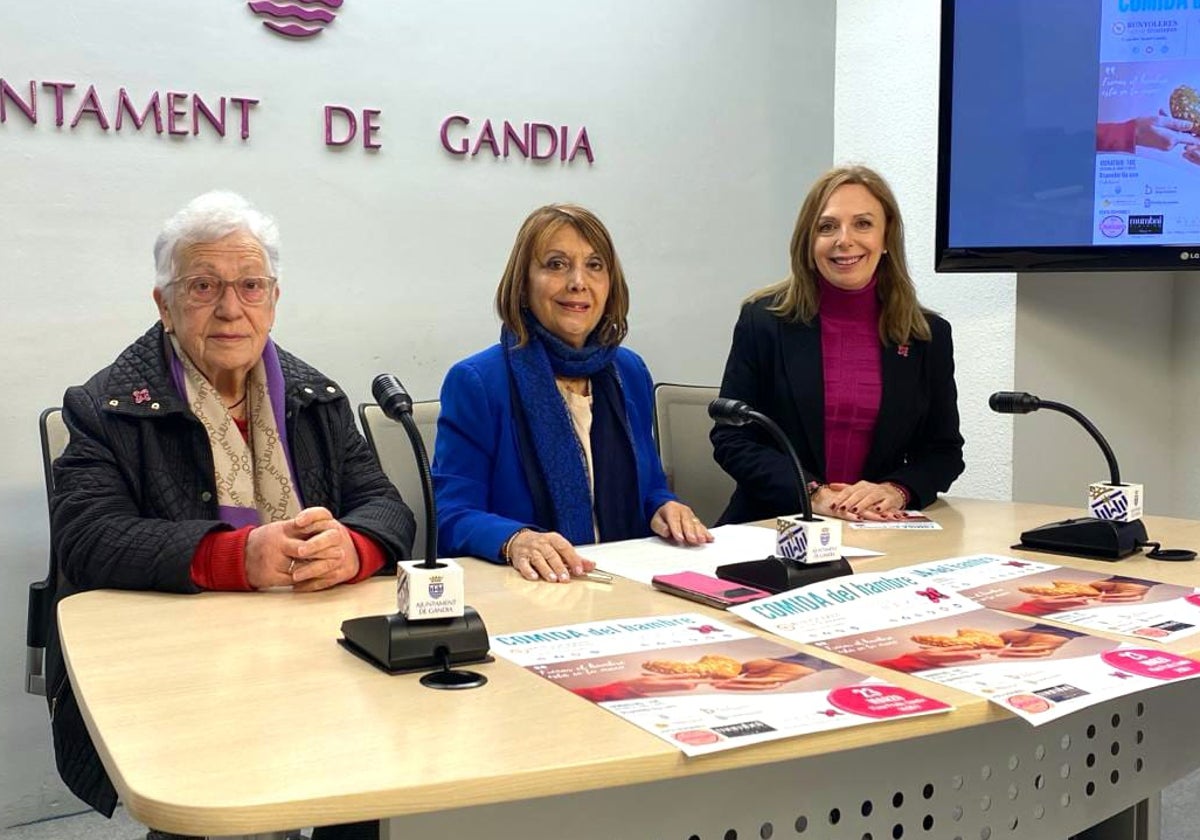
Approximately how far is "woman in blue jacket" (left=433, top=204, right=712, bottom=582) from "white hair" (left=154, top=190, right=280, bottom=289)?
534 millimetres

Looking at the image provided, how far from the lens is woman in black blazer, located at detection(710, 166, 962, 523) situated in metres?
2.79

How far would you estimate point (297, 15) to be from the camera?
3.12 meters

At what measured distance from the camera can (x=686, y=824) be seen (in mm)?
1284

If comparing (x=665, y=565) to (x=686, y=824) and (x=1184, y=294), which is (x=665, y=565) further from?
(x=1184, y=294)

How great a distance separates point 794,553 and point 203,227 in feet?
3.79

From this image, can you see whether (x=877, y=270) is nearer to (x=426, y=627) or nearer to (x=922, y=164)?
(x=922, y=164)

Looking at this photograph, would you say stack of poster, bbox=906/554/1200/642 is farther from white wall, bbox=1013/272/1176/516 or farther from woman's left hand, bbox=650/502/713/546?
white wall, bbox=1013/272/1176/516

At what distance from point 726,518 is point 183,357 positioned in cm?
144

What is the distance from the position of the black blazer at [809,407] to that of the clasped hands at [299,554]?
3.96 ft

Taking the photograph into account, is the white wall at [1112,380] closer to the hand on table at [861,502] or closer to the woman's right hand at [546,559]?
the hand on table at [861,502]

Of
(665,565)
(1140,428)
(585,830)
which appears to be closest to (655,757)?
(585,830)

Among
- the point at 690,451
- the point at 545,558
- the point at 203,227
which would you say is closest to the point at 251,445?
the point at 203,227

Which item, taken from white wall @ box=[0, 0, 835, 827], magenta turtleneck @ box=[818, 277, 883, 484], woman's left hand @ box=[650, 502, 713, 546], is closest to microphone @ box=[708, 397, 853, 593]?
woman's left hand @ box=[650, 502, 713, 546]

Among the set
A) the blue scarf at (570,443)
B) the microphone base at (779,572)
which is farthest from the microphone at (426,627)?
the blue scarf at (570,443)
